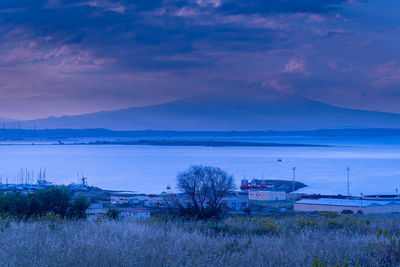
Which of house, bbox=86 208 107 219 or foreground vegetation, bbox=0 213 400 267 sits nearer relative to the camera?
foreground vegetation, bbox=0 213 400 267

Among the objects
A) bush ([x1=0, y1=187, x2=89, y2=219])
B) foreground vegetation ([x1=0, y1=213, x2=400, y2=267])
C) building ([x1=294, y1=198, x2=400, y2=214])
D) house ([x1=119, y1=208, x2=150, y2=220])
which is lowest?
building ([x1=294, y1=198, x2=400, y2=214])

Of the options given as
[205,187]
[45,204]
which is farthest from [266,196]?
[45,204]

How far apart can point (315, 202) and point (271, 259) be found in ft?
76.9

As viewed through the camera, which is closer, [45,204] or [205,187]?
[45,204]

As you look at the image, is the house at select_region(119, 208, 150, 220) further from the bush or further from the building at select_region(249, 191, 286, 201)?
the building at select_region(249, 191, 286, 201)

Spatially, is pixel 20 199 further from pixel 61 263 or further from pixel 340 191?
pixel 340 191

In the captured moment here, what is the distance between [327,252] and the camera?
501 cm

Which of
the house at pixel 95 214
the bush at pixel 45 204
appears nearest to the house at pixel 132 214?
the house at pixel 95 214

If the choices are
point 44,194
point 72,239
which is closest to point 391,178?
point 44,194

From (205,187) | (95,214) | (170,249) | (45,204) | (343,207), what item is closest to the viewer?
(170,249)

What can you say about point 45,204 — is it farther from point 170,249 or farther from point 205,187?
point 205,187

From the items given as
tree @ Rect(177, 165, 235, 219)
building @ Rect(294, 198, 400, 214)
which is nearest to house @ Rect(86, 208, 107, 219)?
tree @ Rect(177, 165, 235, 219)

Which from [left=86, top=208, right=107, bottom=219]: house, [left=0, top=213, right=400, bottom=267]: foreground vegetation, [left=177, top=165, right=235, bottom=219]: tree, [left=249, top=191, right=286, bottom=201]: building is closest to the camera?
[left=0, top=213, right=400, bottom=267]: foreground vegetation

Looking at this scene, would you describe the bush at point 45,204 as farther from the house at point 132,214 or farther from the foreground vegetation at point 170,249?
the foreground vegetation at point 170,249
